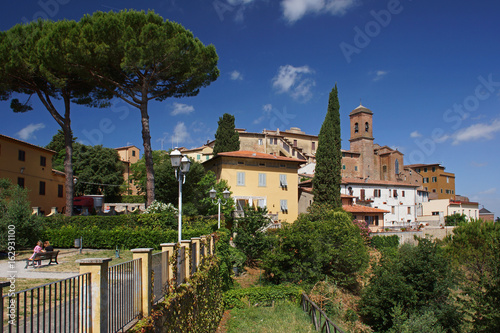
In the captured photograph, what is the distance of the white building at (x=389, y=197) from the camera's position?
4631 centimetres

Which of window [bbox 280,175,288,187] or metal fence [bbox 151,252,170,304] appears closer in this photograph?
metal fence [bbox 151,252,170,304]

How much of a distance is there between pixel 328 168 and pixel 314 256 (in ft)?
54.8

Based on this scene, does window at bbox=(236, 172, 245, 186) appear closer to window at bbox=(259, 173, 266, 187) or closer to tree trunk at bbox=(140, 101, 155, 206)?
window at bbox=(259, 173, 266, 187)

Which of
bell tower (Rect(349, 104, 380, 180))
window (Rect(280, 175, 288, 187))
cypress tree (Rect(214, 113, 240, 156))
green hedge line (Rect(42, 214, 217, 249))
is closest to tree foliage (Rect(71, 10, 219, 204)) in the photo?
green hedge line (Rect(42, 214, 217, 249))

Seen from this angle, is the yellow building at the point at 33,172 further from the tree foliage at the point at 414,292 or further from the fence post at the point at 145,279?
the tree foliage at the point at 414,292

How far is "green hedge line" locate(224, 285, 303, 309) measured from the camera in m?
17.1

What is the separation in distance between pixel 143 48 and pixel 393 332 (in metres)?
23.4

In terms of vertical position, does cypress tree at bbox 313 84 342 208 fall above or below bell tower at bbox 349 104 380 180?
below

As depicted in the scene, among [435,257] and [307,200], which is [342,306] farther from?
[307,200]

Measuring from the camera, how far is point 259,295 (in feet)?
59.5

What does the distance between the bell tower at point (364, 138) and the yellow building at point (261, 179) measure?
3575 centimetres

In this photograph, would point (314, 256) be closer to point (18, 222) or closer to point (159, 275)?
point (159, 275)

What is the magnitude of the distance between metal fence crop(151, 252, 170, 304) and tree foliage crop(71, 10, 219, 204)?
18719 millimetres

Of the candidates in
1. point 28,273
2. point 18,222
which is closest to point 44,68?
point 18,222
